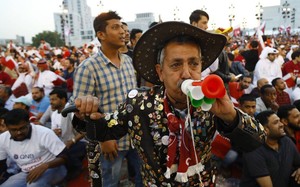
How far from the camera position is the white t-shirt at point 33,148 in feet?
11.4

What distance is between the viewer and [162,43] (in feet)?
5.09

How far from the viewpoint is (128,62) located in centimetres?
298

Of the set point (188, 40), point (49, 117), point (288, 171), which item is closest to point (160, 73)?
point (188, 40)

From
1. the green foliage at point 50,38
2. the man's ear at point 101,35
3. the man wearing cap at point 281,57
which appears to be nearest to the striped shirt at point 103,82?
the man's ear at point 101,35

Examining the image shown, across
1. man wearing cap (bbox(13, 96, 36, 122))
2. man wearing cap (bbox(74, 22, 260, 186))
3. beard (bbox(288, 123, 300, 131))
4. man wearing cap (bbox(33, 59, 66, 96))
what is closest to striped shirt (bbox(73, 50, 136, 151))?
man wearing cap (bbox(74, 22, 260, 186))

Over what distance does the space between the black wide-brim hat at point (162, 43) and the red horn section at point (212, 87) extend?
51 centimetres

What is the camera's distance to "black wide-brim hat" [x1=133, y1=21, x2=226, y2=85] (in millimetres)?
1436

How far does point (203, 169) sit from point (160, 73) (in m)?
0.55

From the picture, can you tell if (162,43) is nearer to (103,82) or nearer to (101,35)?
(103,82)

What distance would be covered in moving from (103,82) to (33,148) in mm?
1472

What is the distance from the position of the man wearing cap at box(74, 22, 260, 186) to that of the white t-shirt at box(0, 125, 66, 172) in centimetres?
210

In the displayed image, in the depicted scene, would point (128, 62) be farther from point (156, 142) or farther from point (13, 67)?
point (13, 67)

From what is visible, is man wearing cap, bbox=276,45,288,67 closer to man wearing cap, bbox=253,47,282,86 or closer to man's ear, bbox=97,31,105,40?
man wearing cap, bbox=253,47,282,86

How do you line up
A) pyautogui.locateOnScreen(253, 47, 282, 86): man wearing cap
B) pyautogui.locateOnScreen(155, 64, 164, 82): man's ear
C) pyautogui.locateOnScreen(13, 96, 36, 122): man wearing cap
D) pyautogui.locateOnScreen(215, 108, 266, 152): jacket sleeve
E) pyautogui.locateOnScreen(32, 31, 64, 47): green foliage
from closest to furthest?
pyautogui.locateOnScreen(215, 108, 266, 152): jacket sleeve
pyautogui.locateOnScreen(155, 64, 164, 82): man's ear
pyautogui.locateOnScreen(13, 96, 36, 122): man wearing cap
pyautogui.locateOnScreen(253, 47, 282, 86): man wearing cap
pyautogui.locateOnScreen(32, 31, 64, 47): green foliage
